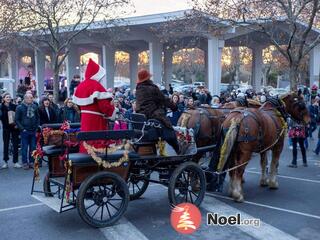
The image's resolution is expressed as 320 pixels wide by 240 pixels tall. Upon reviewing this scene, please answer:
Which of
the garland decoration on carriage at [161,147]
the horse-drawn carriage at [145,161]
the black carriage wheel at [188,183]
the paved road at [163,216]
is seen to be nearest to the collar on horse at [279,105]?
the horse-drawn carriage at [145,161]

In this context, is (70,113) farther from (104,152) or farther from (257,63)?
(257,63)

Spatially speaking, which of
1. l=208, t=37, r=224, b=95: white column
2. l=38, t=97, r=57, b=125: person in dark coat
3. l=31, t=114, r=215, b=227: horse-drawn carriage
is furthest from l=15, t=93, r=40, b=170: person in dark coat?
l=208, t=37, r=224, b=95: white column

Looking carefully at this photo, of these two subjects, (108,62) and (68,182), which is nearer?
(68,182)

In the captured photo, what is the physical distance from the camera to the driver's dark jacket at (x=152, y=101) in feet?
23.1

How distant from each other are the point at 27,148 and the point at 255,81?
29663 mm

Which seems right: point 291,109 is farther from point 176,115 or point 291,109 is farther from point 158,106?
point 176,115

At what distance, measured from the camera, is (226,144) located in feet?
25.0

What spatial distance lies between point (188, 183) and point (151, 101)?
1452 millimetres

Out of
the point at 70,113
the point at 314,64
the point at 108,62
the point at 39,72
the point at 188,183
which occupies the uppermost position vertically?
the point at 108,62

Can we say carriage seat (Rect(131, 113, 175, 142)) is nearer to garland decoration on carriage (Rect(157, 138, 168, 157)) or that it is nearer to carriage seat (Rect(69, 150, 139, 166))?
garland decoration on carriage (Rect(157, 138, 168, 157))

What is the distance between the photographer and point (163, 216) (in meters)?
6.83

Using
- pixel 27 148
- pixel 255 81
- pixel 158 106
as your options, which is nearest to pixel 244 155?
pixel 158 106

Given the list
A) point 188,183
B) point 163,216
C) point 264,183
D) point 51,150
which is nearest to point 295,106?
point 264,183

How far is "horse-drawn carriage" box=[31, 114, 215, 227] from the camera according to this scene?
5.98 m
